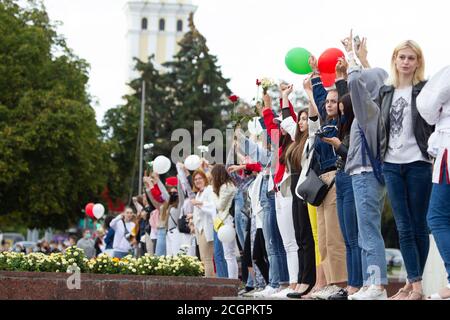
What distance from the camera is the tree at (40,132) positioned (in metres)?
43.2

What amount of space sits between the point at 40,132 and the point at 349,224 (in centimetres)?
3501

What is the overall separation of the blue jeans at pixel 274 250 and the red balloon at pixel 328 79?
1.56 meters

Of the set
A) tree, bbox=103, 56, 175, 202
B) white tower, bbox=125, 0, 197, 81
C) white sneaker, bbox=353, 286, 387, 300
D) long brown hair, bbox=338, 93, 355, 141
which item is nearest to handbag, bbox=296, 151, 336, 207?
long brown hair, bbox=338, 93, 355, 141

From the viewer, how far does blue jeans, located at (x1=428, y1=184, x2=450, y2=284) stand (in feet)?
25.3

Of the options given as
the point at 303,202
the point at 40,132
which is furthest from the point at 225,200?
the point at 40,132

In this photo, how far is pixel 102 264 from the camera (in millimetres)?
13023

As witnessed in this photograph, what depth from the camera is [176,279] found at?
11758 mm

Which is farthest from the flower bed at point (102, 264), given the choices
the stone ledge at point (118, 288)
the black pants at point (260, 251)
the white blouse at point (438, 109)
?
the white blouse at point (438, 109)

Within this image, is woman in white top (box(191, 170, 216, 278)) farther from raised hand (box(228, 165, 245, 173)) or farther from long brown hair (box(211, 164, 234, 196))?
raised hand (box(228, 165, 245, 173))

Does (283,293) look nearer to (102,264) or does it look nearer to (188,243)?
(102,264)

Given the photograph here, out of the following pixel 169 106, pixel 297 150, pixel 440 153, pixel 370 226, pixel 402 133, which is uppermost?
pixel 169 106

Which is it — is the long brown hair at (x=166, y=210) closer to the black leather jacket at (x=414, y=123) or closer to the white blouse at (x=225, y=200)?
the white blouse at (x=225, y=200)

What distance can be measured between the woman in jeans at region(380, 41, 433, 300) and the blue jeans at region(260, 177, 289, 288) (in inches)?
111
